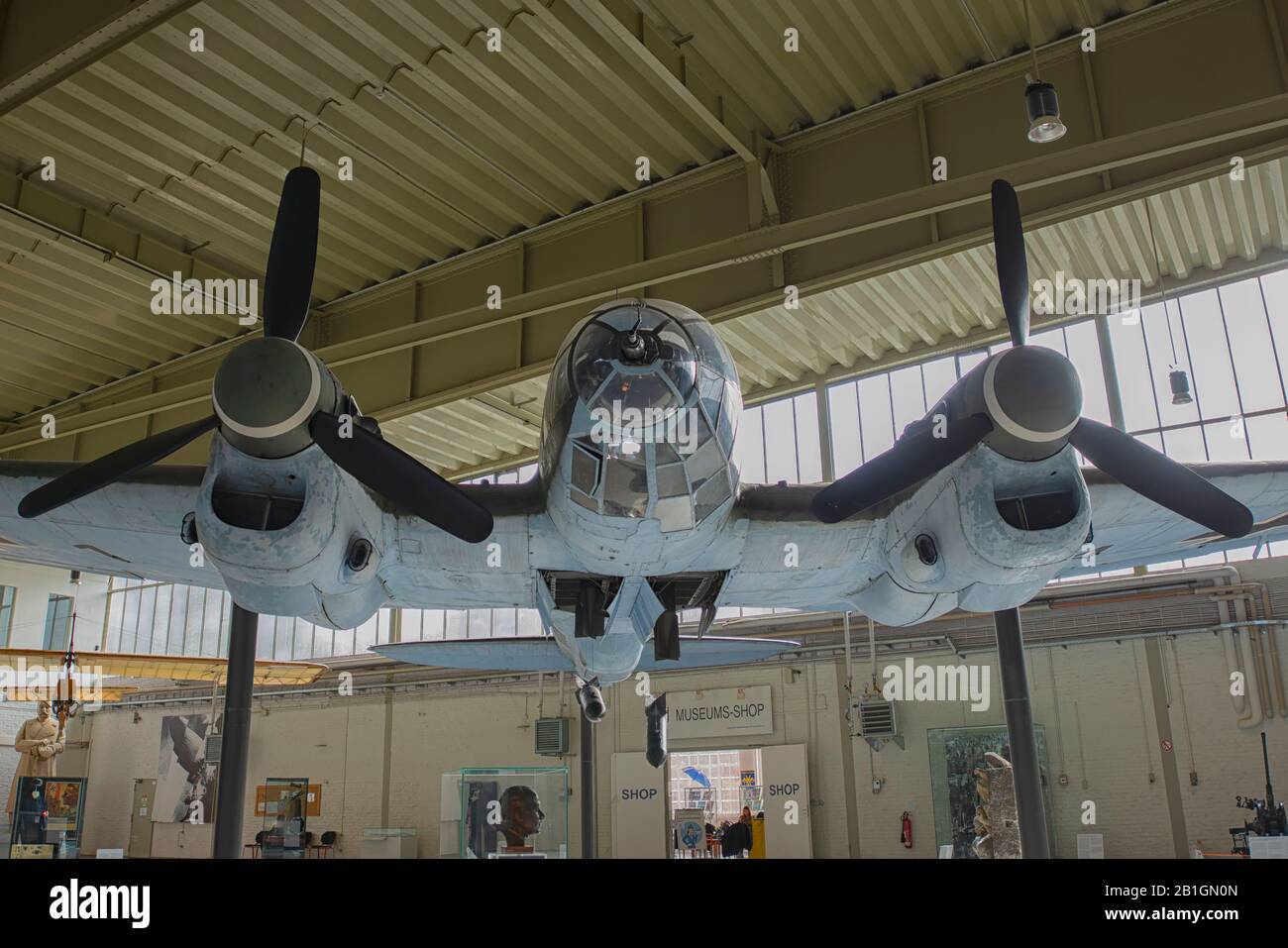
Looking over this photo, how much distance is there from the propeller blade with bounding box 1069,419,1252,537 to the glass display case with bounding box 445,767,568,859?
9.68 metres

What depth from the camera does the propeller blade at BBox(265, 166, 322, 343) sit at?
7.00 metres

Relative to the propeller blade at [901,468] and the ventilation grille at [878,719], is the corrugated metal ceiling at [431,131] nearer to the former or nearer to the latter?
the propeller blade at [901,468]

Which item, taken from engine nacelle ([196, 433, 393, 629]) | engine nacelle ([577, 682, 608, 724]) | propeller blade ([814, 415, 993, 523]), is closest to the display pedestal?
engine nacelle ([577, 682, 608, 724])

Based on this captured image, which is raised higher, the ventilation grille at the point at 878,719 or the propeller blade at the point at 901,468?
the propeller blade at the point at 901,468

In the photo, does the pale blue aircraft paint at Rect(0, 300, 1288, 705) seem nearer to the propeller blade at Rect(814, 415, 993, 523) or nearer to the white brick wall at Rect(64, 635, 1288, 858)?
the propeller blade at Rect(814, 415, 993, 523)

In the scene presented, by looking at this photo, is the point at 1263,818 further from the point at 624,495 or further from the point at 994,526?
the point at 624,495

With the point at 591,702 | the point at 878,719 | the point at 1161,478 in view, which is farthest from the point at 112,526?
the point at 878,719

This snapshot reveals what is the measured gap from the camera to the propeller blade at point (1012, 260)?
746cm

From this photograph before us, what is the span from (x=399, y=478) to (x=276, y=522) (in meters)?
0.92

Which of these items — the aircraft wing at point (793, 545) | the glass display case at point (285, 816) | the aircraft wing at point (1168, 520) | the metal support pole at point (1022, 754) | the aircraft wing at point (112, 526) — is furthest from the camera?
the glass display case at point (285, 816)

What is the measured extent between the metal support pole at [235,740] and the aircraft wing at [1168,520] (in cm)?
845

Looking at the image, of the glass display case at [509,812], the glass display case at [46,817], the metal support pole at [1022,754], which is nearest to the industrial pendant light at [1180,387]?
the metal support pole at [1022,754]
